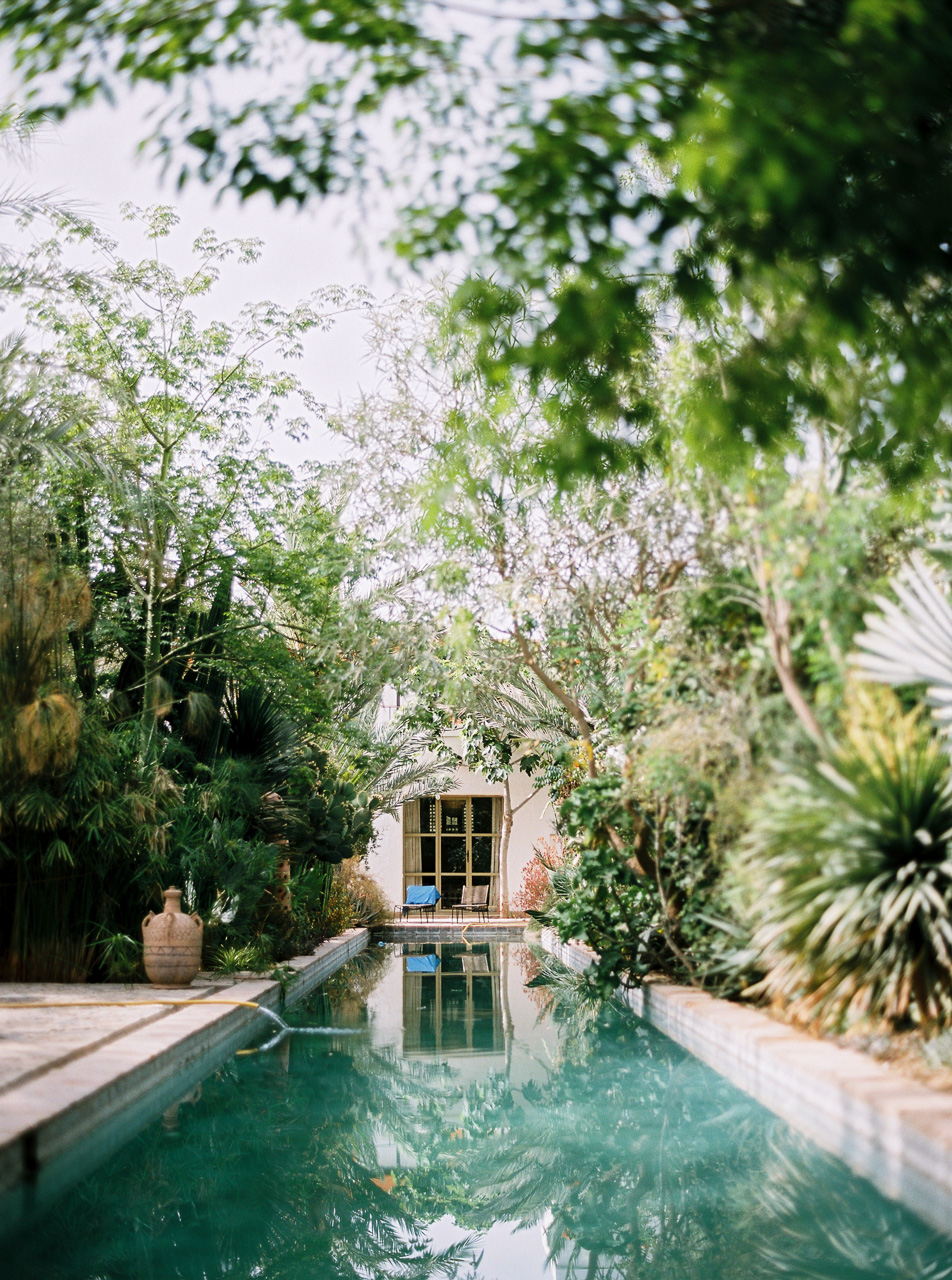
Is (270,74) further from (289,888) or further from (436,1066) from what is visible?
(289,888)

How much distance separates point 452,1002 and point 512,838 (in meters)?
12.1

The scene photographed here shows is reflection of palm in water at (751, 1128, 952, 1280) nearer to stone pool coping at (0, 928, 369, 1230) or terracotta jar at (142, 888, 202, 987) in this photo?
stone pool coping at (0, 928, 369, 1230)

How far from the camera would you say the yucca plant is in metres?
6.24

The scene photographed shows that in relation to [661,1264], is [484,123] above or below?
above

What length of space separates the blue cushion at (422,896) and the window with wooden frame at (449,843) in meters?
2.61

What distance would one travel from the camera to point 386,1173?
595 cm

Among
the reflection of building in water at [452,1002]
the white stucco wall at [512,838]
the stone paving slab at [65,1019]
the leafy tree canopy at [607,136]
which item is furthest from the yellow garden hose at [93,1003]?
the white stucco wall at [512,838]

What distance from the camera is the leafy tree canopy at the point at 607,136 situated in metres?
3.52

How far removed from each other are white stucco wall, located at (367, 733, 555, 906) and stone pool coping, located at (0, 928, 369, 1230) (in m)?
14.3

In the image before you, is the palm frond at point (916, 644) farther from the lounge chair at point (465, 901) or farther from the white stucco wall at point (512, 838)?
the white stucco wall at point (512, 838)

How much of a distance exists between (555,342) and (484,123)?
Answer: 88cm

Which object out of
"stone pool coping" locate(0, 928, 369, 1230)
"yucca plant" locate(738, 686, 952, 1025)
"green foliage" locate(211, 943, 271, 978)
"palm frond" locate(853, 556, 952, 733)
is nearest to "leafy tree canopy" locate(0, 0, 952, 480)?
"palm frond" locate(853, 556, 952, 733)

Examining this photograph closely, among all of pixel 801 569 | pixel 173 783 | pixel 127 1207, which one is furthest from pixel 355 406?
pixel 127 1207

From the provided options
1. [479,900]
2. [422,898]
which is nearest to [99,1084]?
[422,898]
